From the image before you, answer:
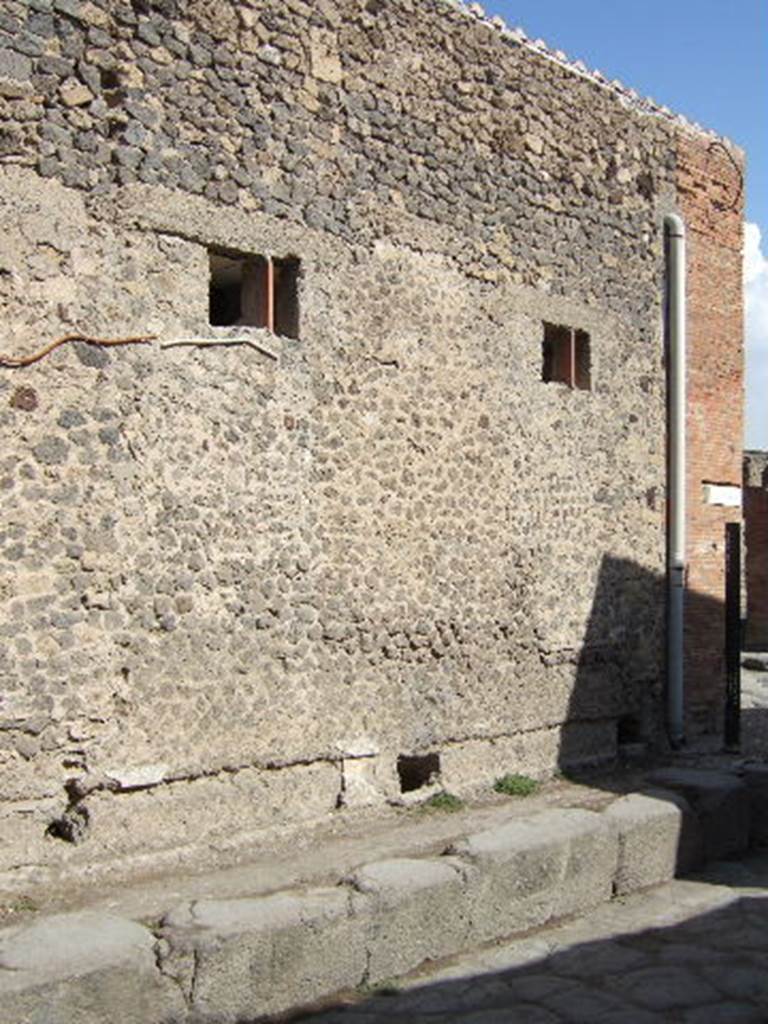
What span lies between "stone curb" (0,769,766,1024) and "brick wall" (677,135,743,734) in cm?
320

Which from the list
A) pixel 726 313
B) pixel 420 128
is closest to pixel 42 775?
pixel 420 128

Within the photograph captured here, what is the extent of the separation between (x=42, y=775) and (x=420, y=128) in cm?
485

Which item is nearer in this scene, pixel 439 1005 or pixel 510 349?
pixel 439 1005

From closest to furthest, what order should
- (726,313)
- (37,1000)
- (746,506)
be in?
(37,1000), (726,313), (746,506)

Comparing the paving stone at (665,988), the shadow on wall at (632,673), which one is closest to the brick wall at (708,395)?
the shadow on wall at (632,673)

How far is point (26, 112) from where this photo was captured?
5887 mm

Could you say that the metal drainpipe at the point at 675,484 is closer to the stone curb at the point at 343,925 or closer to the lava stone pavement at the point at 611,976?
the stone curb at the point at 343,925

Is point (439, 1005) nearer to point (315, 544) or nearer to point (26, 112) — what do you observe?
point (315, 544)

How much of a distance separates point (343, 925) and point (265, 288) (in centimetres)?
378

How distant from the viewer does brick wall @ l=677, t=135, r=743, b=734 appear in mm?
10070

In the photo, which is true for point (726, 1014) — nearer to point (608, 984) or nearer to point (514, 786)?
point (608, 984)

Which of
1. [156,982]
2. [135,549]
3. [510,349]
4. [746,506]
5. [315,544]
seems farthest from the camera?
[746,506]

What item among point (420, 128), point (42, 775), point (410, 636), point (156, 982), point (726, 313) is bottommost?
point (156, 982)

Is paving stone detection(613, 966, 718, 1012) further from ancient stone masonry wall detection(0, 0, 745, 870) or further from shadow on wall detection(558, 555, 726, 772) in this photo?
shadow on wall detection(558, 555, 726, 772)
